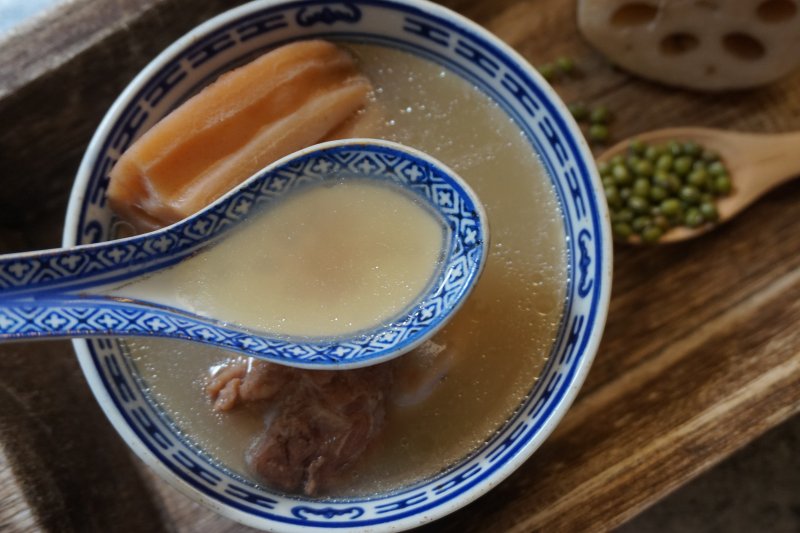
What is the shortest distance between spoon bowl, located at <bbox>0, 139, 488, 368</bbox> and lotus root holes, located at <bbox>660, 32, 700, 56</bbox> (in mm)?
662

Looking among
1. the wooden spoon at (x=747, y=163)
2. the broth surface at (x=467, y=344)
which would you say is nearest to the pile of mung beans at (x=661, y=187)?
the wooden spoon at (x=747, y=163)

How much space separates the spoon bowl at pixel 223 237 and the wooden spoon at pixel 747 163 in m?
0.50

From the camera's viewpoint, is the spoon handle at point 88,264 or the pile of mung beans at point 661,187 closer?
the spoon handle at point 88,264

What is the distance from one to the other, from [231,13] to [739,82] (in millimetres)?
970

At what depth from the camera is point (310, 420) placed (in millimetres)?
1080

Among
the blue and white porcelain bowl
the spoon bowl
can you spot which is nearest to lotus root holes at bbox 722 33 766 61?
the blue and white porcelain bowl

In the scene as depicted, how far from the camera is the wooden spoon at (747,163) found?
1.35 metres

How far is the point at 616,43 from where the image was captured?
141cm

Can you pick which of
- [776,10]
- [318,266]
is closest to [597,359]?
[318,266]

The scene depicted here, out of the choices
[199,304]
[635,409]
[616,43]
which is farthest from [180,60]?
[635,409]

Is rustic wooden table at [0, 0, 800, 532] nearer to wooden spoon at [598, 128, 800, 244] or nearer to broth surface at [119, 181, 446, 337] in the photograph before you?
wooden spoon at [598, 128, 800, 244]

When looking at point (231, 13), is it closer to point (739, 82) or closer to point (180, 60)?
point (180, 60)

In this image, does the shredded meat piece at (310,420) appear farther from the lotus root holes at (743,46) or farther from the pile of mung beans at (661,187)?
the lotus root holes at (743,46)

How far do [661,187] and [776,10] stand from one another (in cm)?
37
